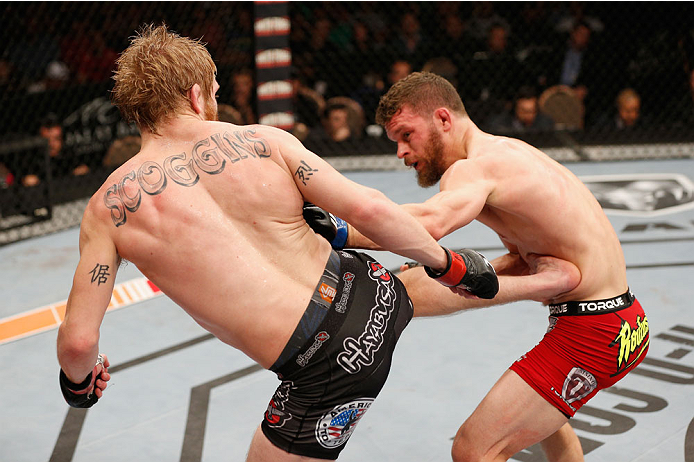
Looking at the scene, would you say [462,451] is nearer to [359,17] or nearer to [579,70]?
[579,70]

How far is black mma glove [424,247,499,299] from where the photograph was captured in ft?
6.59

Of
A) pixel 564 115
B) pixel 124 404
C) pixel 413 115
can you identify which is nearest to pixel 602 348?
pixel 413 115

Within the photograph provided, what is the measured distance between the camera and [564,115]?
7305 mm

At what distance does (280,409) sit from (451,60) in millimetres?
5889

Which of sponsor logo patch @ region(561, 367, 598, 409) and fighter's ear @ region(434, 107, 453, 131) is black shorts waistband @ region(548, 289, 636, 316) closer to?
sponsor logo patch @ region(561, 367, 598, 409)

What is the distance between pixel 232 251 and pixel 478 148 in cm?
101

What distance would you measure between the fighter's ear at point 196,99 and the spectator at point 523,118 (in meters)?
5.50

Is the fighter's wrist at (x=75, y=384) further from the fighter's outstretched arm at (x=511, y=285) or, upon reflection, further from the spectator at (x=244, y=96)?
the spectator at (x=244, y=96)

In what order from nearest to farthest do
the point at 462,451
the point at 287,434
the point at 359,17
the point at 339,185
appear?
the point at 339,185, the point at 287,434, the point at 462,451, the point at 359,17

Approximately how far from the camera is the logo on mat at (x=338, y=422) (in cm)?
198

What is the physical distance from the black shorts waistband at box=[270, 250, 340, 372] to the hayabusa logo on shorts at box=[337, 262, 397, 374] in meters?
0.08

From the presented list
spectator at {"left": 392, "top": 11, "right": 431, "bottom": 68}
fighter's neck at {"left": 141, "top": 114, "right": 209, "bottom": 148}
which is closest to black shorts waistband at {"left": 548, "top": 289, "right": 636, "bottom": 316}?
fighter's neck at {"left": 141, "top": 114, "right": 209, "bottom": 148}

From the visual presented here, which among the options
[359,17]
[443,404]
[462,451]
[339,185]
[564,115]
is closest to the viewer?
[339,185]

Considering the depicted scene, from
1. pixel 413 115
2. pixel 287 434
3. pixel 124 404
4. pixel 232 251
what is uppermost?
pixel 413 115
